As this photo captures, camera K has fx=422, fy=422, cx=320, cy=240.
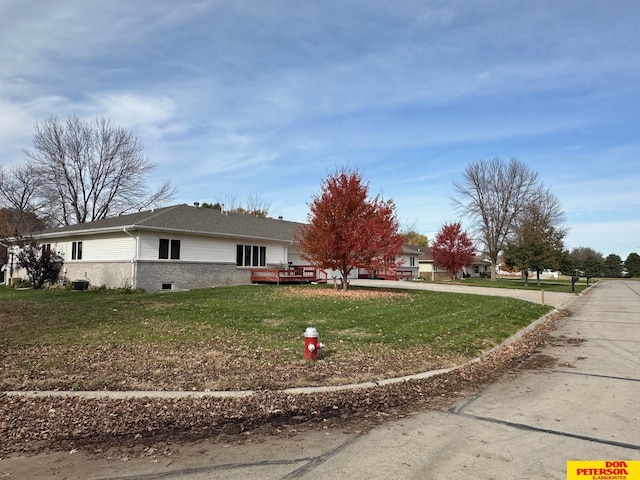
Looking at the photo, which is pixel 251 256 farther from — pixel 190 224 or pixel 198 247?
pixel 190 224

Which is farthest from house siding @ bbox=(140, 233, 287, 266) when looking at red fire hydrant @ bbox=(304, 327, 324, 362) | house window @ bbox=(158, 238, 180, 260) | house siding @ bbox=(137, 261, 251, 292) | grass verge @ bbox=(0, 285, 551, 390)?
red fire hydrant @ bbox=(304, 327, 324, 362)

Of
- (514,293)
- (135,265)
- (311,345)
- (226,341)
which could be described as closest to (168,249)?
(135,265)

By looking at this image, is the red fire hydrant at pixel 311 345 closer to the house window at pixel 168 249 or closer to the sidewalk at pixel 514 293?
the house window at pixel 168 249

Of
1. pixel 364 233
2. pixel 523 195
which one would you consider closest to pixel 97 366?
pixel 364 233

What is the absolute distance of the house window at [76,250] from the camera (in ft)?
80.8

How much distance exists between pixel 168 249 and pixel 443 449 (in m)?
20.5

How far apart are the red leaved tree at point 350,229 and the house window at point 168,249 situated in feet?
24.4

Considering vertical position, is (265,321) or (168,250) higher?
(168,250)

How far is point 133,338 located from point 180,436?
5446 millimetres

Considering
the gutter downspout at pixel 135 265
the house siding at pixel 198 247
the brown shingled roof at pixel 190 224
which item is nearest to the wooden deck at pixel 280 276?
the house siding at pixel 198 247

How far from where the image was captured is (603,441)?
168 inches

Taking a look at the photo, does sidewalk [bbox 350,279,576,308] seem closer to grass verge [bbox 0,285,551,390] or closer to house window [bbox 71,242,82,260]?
grass verge [bbox 0,285,551,390]

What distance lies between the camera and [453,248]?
132 feet

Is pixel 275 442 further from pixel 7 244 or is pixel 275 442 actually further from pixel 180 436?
pixel 7 244
